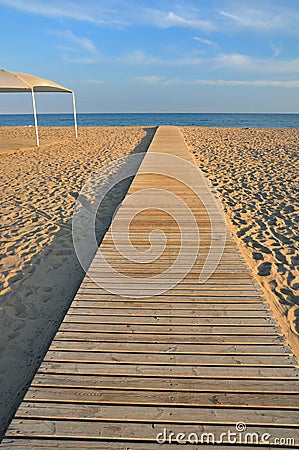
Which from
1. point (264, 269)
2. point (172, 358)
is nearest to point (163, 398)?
point (172, 358)

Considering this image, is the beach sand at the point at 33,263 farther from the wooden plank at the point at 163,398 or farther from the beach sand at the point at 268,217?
the beach sand at the point at 268,217

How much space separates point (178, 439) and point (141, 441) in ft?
0.56

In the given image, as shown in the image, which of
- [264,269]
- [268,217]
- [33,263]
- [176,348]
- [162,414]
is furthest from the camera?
[268,217]

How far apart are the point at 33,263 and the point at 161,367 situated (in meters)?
2.48

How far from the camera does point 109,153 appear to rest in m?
12.4

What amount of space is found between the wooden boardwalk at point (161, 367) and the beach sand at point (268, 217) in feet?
1.52

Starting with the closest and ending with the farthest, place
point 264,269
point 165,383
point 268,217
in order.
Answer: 1. point 165,383
2. point 264,269
3. point 268,217

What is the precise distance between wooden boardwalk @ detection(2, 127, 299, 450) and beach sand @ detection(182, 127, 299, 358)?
462 millimetres

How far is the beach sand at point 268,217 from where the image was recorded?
329 centimetres

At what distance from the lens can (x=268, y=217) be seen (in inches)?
214

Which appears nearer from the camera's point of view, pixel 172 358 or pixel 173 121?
pixel 172 358

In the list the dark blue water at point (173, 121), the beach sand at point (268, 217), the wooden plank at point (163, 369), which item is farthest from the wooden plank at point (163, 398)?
the dark blue water at point (173, 121)

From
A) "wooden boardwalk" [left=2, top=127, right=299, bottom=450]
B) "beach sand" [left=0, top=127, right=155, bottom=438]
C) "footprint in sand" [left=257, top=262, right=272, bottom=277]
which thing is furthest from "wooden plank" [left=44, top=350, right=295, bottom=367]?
"footprint in sand" [left=257, top=262, right=272, bottom=277]

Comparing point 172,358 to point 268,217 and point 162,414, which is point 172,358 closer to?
point 162,414
